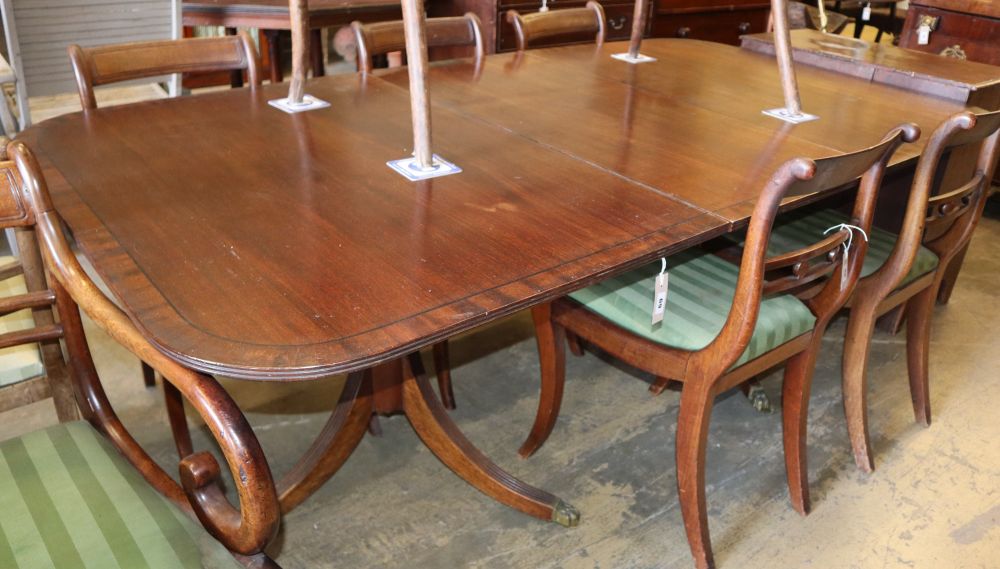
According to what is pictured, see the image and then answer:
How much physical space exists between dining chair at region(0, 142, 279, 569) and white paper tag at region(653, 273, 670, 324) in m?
0.79

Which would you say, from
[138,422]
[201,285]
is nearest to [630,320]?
[201,285]

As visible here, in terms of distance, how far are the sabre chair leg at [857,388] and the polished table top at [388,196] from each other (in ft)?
1.55

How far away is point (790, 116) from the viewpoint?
1913 millimetres

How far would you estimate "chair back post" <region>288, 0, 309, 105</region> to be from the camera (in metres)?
1.68

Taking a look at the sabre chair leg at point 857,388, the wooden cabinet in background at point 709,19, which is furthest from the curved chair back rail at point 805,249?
the wooden cabinet in background at point 709,19

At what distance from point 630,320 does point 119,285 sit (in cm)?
95

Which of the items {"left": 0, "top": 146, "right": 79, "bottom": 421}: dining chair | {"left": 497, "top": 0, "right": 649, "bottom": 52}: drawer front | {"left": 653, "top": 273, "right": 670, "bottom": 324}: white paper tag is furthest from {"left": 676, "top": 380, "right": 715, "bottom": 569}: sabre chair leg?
{"left": 497, "top": 0, "right": 649, "bottom": 52}: drawer front

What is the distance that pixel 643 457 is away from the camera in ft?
6.48

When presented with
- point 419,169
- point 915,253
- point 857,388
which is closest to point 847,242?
point 915,253

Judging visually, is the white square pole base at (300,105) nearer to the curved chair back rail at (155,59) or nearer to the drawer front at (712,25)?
the curved chair back rail at (155,59)

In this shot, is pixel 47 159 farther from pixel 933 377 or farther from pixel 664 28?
pixel 664 28

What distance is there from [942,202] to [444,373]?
1.21m

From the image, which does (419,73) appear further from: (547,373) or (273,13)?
(273,13)

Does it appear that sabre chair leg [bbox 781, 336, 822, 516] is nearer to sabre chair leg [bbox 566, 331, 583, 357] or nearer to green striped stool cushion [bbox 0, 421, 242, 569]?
sabre chair leg [bbox 566, 331, 583, 357]
